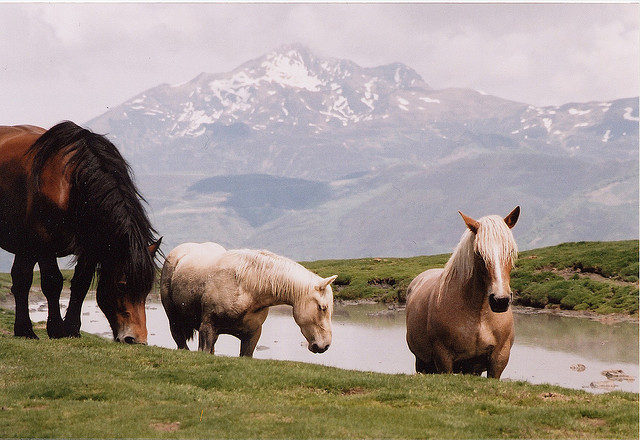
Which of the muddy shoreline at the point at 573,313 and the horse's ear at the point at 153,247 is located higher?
the horse's ear at the point at 153,247

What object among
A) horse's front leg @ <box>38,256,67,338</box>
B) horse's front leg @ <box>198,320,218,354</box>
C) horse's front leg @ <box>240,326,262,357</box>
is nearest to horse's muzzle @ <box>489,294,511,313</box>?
horse's front leg @ <box>240,326,262,357</box>

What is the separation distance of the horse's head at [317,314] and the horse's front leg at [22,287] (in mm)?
6413

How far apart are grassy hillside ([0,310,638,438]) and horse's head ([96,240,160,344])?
0.50 metres

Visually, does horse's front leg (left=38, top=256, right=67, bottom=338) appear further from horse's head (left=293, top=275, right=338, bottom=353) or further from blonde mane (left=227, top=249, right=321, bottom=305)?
horse's head (left=293, top=275, right=338, bottom=353)

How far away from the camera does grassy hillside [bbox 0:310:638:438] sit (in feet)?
35.6

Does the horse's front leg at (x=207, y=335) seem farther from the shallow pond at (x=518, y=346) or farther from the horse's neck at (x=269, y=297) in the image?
the shallow pond at (x=518, y=346)

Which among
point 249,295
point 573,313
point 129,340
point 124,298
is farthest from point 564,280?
point 124,298

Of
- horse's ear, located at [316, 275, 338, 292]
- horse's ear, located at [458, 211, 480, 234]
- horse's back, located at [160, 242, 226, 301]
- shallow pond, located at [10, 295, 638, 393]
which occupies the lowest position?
shallow pond, located at [10, 295, 638, 393]

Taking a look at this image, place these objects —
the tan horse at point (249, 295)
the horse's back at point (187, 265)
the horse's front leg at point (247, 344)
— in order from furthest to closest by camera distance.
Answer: the horse's back at point (187, 265) → the horse's front leg at point (247, 344) → the tan horse at point (249, 295)

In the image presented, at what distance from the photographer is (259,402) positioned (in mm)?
12688

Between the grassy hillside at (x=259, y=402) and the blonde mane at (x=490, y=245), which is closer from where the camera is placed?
the grassy hillside at (x=259, y=402)

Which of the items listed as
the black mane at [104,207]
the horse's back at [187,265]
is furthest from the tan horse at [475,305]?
the horse's back at [187,265]

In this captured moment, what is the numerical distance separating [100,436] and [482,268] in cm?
732

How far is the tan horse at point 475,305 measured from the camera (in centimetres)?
1378
